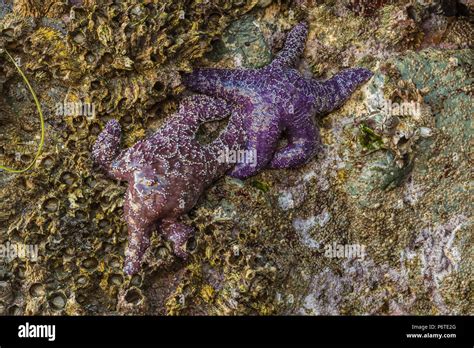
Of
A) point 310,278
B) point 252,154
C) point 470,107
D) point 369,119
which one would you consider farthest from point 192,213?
point 470,107

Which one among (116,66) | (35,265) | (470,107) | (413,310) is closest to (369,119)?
(470,107)

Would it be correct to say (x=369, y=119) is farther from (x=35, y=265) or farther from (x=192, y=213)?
(x=35, y=265)

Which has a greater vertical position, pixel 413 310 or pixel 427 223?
pixel 427 223

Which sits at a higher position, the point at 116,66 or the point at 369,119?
the point at 116,66

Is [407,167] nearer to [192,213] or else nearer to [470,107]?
[470,107]
